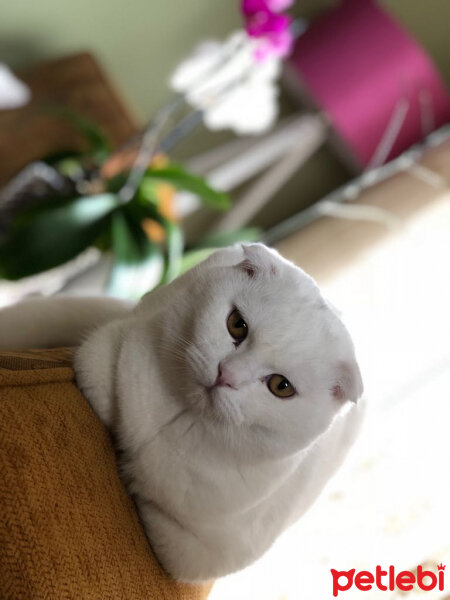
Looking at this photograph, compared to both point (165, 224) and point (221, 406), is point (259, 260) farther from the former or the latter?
point (165, 224)

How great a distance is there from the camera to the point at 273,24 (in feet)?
3.66

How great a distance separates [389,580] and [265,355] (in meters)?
0.54

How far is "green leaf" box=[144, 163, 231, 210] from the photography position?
3.67ft

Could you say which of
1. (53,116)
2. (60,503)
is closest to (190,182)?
(53,116)

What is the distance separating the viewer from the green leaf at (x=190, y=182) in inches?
44.1

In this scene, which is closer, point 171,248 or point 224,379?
point 224,379

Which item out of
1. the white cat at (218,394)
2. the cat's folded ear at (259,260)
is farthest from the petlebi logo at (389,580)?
the cat's folded ear at (259,260)

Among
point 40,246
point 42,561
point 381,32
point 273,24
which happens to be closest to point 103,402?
point 42,561

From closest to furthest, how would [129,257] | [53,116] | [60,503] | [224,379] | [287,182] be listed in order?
[60,503], [224,379], [129,257], [53,116], [287,182]

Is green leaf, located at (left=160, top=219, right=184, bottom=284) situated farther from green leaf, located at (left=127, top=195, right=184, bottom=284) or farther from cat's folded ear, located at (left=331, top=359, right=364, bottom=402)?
cat's folded ear, located at (left=331, top=359, right=364, bottom=402)

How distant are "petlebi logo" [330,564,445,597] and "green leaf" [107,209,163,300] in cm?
61

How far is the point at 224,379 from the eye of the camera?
658mm

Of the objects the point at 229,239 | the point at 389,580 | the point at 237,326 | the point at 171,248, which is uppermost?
the point at 237,326

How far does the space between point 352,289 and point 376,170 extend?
525mm
